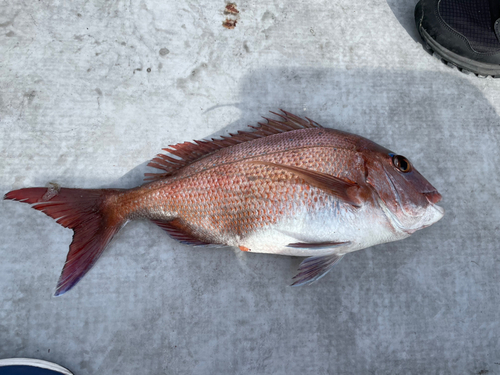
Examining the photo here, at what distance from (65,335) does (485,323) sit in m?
2.23

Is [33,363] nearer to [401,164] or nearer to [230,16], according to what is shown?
[401,164]

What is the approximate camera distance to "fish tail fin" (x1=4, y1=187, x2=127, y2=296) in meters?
1.40

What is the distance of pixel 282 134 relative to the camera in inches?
58.0

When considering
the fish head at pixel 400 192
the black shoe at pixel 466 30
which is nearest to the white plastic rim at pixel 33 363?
the fish head at pixel 400 192

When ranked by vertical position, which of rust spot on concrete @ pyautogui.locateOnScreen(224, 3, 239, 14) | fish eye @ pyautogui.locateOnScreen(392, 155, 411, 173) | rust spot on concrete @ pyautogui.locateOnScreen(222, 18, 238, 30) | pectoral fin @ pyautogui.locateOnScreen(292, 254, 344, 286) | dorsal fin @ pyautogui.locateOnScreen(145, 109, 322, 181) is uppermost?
rust spot on concrete @ pyautogui.locateOnScreen(224, 3, 239, 14)

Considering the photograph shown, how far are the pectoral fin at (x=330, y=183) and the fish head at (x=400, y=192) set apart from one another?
106 millimetres

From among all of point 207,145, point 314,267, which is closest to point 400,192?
point 314,267

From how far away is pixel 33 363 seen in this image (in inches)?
55.1

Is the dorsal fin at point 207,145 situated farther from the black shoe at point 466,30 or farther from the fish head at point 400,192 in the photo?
the black shoe at point 466,30

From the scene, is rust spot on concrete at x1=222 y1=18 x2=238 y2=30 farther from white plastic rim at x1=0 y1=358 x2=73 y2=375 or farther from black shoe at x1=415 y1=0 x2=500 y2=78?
white plastic rim at x1=0 y1=358 x2=73 y2=375

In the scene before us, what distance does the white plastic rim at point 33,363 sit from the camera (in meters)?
1.39

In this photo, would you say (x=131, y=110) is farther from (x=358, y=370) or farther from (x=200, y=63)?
(x=358, y=370)

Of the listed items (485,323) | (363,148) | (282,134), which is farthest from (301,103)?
(485,323)

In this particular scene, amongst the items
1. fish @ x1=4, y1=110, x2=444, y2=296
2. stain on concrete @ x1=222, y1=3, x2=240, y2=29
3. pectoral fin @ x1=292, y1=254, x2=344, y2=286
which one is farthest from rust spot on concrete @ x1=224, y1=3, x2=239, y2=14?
pectoral fin @ x1=292, y1=254, x2=344, y2=286
